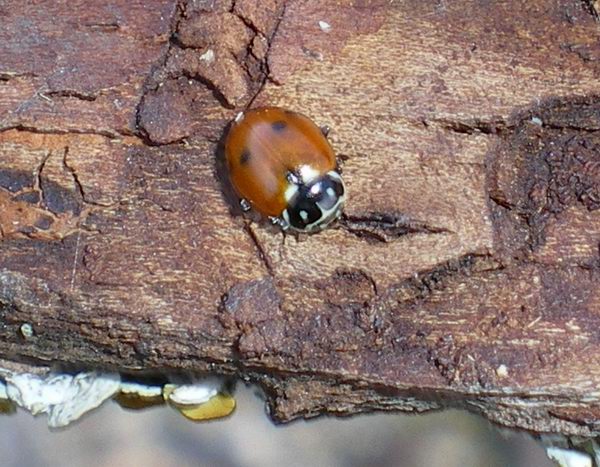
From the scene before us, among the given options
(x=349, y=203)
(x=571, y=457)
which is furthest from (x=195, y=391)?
(x=571, y=457)

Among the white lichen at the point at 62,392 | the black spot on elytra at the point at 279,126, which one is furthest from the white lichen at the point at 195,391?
the black spot on elytra at the point at 279,126

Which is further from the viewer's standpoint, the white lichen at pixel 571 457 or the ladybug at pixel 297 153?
the white lichen at pixel 571 457

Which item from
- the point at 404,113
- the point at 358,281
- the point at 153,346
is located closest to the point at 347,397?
the point at 358,281

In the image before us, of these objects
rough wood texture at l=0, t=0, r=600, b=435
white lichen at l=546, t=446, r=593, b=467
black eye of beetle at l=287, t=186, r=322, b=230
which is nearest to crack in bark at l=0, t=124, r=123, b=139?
rough wood texture at l=0, t=0, r=600, b=435

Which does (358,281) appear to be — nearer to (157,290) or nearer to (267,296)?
(267,296)

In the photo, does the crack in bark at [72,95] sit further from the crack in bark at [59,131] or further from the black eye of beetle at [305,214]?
the black eye of beetle at [305,214]

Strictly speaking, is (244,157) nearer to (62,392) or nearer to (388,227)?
(388,227)
